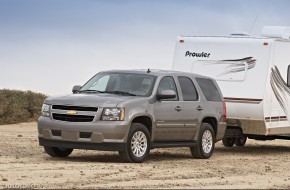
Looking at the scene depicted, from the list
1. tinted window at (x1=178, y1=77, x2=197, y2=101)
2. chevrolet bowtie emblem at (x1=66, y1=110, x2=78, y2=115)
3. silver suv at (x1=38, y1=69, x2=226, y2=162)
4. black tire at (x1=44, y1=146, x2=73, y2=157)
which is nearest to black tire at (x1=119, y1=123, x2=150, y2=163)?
silver suv at (x1=38, y1=69, x2=226, y2=162)

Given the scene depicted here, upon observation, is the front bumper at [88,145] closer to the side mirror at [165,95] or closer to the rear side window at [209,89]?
the side mirror at [165,95]

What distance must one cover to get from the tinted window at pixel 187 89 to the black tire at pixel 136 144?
6.04 ft

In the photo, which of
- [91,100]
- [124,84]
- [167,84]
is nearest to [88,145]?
[91,100]

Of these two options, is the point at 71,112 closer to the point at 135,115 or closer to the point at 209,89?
the point at 135,115

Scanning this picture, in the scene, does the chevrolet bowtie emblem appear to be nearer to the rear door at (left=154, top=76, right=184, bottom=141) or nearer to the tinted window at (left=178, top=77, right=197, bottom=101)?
the rear door at (left=154, top=76, right=184, bottom=141)

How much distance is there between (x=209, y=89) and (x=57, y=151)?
154 inches

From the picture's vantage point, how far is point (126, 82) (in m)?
17.1

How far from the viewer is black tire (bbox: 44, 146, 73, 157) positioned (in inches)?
667

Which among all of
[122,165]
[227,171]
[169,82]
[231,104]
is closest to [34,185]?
[122,165]

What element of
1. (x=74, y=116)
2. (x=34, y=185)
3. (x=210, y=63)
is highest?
(x=210, y=63)

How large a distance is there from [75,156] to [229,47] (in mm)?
5062

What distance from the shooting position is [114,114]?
51.8ft

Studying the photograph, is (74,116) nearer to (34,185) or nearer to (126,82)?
(126,82)

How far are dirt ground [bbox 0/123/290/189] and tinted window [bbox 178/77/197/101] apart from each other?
1359mm
